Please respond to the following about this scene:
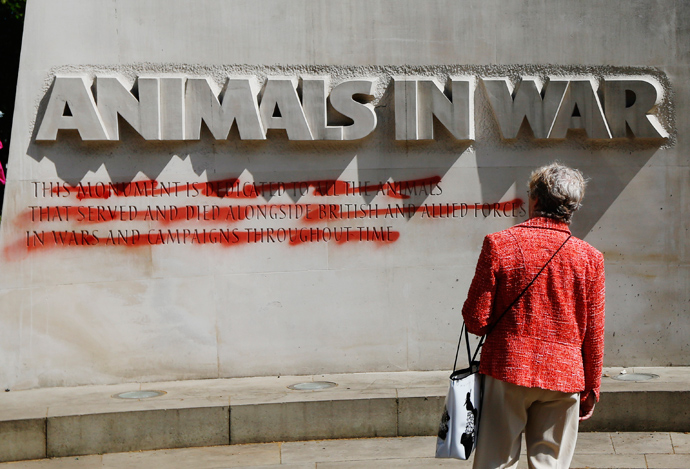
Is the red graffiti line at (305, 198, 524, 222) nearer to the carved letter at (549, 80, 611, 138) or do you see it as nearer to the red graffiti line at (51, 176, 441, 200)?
the red graffiti line at (51, 176, 441, 200)

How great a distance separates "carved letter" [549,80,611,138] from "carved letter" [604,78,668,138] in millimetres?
107

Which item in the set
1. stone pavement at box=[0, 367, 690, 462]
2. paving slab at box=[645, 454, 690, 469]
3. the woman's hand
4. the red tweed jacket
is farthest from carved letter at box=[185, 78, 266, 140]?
the woman's hand

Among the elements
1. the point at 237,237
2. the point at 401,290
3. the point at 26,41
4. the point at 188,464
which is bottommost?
the point at 188,464

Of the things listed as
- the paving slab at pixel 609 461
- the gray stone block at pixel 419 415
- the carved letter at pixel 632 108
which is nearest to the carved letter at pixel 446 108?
the carved letter at pixel 632 108

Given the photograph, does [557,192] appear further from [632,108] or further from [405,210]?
[632,108]

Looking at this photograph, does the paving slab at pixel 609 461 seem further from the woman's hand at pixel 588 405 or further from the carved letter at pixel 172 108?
the carved letter at pixel 172 108

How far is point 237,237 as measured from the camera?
7.96 metres

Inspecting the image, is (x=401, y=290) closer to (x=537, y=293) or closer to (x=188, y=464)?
(x=188, y=464)

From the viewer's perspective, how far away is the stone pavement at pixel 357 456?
6.22 metres

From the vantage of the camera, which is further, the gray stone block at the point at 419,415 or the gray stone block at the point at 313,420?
the gray stone block at the point at 419,415

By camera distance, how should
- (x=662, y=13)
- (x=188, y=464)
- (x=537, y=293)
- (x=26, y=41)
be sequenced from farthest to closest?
(x=662, y=13) → (x=26, y=41) → (x=188, y=464) → (x=537, y=293)

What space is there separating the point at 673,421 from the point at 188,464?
384cm

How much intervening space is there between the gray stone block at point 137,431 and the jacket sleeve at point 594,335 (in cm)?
353

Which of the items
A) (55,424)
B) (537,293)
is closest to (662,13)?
(537,293)
